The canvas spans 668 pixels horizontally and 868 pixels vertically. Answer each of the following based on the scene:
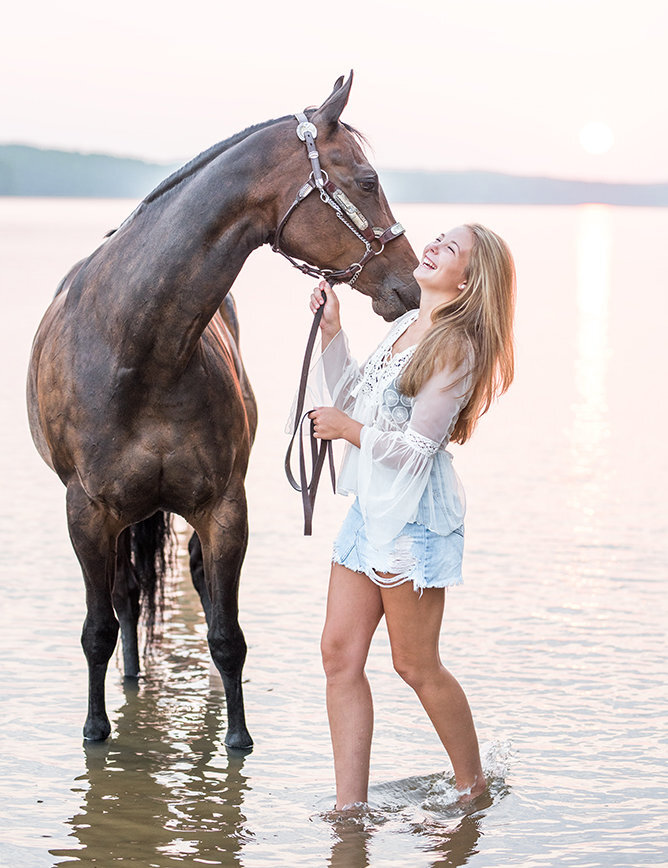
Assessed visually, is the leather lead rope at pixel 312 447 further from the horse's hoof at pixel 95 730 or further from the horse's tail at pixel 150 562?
the horse's tail at pixel 150 562

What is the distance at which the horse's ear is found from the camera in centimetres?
405

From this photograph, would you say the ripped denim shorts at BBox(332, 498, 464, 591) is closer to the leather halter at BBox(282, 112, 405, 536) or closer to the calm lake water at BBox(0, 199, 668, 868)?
the leather halter at BBox(282, 112, 405, 536)

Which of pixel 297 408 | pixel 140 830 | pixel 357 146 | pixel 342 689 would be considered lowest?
pixel 140 830

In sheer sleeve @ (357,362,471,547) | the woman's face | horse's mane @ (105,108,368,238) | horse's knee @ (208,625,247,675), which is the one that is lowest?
horse's knee @ (208,625,247,675)

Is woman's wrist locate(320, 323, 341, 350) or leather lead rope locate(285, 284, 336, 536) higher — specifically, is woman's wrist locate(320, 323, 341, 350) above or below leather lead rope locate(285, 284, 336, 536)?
above

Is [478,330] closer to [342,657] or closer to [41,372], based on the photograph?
[342,657]

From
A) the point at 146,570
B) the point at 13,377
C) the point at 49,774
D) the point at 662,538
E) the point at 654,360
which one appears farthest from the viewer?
the point at 654,360

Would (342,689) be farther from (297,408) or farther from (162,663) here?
(162,663)

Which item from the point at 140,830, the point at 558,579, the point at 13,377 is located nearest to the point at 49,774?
the point at 140,830

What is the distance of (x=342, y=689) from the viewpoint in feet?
13.1

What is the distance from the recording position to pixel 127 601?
5.64 metres

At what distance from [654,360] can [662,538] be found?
910 centimetres

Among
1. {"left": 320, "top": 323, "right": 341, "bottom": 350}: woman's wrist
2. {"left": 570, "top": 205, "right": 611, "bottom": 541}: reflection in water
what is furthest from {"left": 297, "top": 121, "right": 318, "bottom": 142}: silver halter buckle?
{"left": 570, "top": 205, "right": 611, "bottom": 541}: reflection in water

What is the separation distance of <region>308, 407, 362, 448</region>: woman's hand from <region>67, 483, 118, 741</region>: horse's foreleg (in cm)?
106
